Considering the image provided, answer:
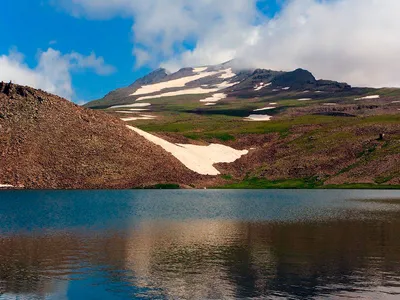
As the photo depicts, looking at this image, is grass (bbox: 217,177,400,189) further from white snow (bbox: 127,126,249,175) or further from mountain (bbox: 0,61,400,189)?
white snow (bbox: 127,126,249,175)

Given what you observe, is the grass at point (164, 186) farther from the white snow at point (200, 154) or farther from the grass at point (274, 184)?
the grass at point (274, 184)

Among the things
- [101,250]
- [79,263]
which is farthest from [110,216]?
[79,263]

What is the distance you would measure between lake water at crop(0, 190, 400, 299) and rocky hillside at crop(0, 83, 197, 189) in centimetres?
3995

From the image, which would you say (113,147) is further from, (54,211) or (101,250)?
(101,250)

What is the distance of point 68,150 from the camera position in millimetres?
115438

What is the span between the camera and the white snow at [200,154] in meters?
131

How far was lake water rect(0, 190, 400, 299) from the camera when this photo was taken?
90.4 ft

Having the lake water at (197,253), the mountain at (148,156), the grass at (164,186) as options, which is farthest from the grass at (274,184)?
the lake water at (197,253)

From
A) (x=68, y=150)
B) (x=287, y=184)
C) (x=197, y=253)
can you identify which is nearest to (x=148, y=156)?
(x=68, y=150)

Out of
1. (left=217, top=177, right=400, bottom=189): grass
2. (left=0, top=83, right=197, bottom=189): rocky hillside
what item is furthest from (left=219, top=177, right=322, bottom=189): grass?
(left=0, top=83, right=197, bottom=189): rocky hillside

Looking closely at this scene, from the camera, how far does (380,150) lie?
430ft

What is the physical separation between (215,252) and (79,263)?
415 inches

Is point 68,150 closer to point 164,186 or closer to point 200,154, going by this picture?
point 164,186

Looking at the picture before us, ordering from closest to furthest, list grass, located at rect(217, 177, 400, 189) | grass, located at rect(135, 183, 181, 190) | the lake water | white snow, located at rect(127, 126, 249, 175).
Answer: the lake water → grass, located at rect(135, 183, 181, 190) → grass, located at rect(217, 177, 400, 189) → white snow, located at rect(127, 126, 249, 175)
